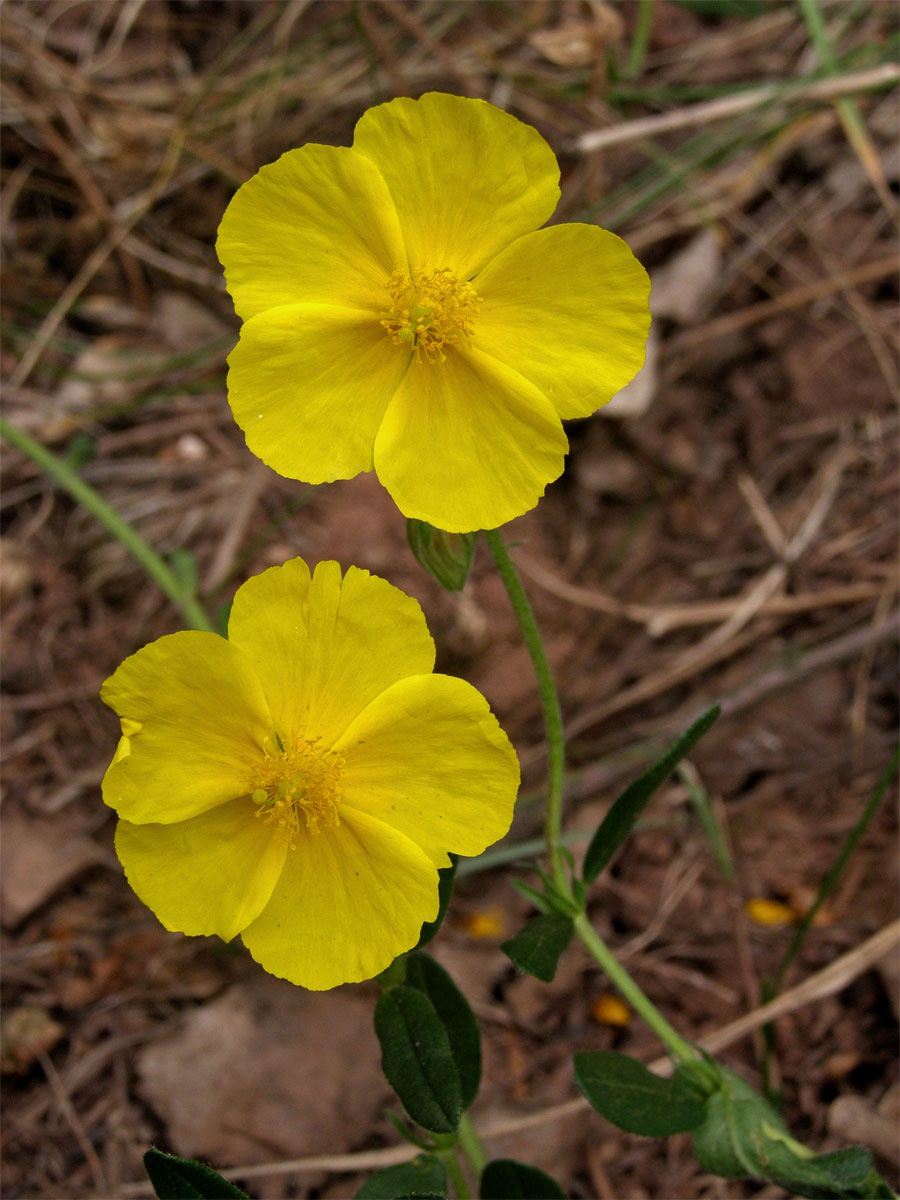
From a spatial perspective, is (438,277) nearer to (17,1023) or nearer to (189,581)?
(189,581)

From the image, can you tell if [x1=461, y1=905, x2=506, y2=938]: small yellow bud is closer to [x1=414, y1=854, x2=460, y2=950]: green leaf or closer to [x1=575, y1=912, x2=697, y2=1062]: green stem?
[x1=575, y1=912, x2=697, y2=1062]: green stem

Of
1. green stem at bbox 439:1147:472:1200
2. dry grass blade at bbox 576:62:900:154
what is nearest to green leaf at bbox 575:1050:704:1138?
green stem at bbox 439:1147:472:1200

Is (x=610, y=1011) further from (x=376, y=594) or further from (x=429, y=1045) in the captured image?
(x=376, y=594)

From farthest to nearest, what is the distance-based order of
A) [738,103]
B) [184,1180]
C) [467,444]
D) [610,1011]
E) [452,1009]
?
[738,103] < [610,1011] < [452,1009] < [467,444] < [184,1180]

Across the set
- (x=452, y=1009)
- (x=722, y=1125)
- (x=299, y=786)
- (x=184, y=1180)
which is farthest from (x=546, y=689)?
(x=184, y=1180)

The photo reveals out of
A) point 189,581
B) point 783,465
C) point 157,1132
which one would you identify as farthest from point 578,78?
point 157,1132
